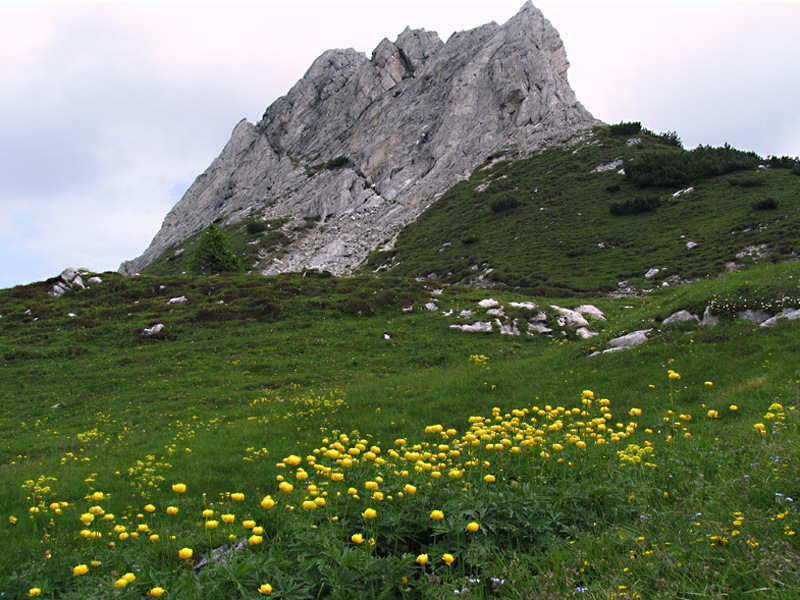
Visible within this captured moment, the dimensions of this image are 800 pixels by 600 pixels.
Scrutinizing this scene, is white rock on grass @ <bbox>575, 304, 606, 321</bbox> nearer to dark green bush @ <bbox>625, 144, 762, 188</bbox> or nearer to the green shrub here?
dark green bush @ <bbox>625, 144, 762, 188</bbox>

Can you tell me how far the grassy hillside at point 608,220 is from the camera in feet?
126

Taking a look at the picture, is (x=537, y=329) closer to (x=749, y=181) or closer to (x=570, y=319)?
(x=570, y=319)

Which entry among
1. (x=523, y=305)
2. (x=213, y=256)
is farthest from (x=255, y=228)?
(x=523, y=305)

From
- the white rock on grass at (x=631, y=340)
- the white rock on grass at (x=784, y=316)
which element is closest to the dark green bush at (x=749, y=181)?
the white rock on grass at (x=784, y=316)

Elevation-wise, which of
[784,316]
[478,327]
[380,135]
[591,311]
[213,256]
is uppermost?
[380,135]

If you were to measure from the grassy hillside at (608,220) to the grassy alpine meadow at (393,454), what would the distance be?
10738 mm

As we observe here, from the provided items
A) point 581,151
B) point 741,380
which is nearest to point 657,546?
point 741,380

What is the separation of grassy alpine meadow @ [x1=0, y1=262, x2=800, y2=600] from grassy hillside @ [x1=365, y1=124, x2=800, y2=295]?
1074 cm

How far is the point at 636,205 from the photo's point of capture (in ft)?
167

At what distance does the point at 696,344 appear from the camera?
14.9m

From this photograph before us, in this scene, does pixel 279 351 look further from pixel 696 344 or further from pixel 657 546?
pixel 657 546

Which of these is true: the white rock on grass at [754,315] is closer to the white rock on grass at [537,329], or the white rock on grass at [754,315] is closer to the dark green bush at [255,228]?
the white rock on grass at [537,329]

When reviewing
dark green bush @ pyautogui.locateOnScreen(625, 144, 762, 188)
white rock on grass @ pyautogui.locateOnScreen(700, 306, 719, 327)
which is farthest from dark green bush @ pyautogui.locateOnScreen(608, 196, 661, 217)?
white rock on grass @ pyautogui.locateOnScreen(700, 306, 719, 327)

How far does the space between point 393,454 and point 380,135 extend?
11324 cm
